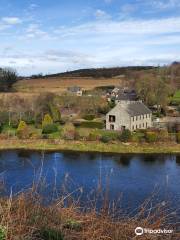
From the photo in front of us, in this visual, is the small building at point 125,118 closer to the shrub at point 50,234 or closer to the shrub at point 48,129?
the shrub at point 48,129

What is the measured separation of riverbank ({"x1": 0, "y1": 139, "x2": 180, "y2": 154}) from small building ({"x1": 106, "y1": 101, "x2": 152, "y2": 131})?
6492 millimetres

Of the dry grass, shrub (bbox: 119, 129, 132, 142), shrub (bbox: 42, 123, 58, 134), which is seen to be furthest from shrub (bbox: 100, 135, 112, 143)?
the dry grass

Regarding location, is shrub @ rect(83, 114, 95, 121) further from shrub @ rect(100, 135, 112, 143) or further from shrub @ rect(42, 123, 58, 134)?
shrub @ rect(100, 135, 112, 143)

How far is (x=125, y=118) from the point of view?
162 feet

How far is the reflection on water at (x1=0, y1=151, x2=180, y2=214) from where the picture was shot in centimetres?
2473

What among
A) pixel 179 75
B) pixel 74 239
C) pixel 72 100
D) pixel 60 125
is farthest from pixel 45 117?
pixel 179 75

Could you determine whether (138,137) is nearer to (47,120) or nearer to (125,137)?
(125,137)

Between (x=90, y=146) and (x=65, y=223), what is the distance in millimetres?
37313

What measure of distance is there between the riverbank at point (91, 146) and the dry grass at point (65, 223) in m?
36.2

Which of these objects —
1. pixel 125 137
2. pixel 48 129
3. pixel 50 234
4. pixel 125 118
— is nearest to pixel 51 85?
pixel 125 118

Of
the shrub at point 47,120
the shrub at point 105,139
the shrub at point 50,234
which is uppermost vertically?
the shrub at point 50,234

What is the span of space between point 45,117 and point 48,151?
A: 29.5 feet

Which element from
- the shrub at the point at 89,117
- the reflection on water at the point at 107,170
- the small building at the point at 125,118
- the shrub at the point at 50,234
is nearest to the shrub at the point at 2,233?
the shrub at the point at 50,234

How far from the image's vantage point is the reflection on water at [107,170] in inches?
974
